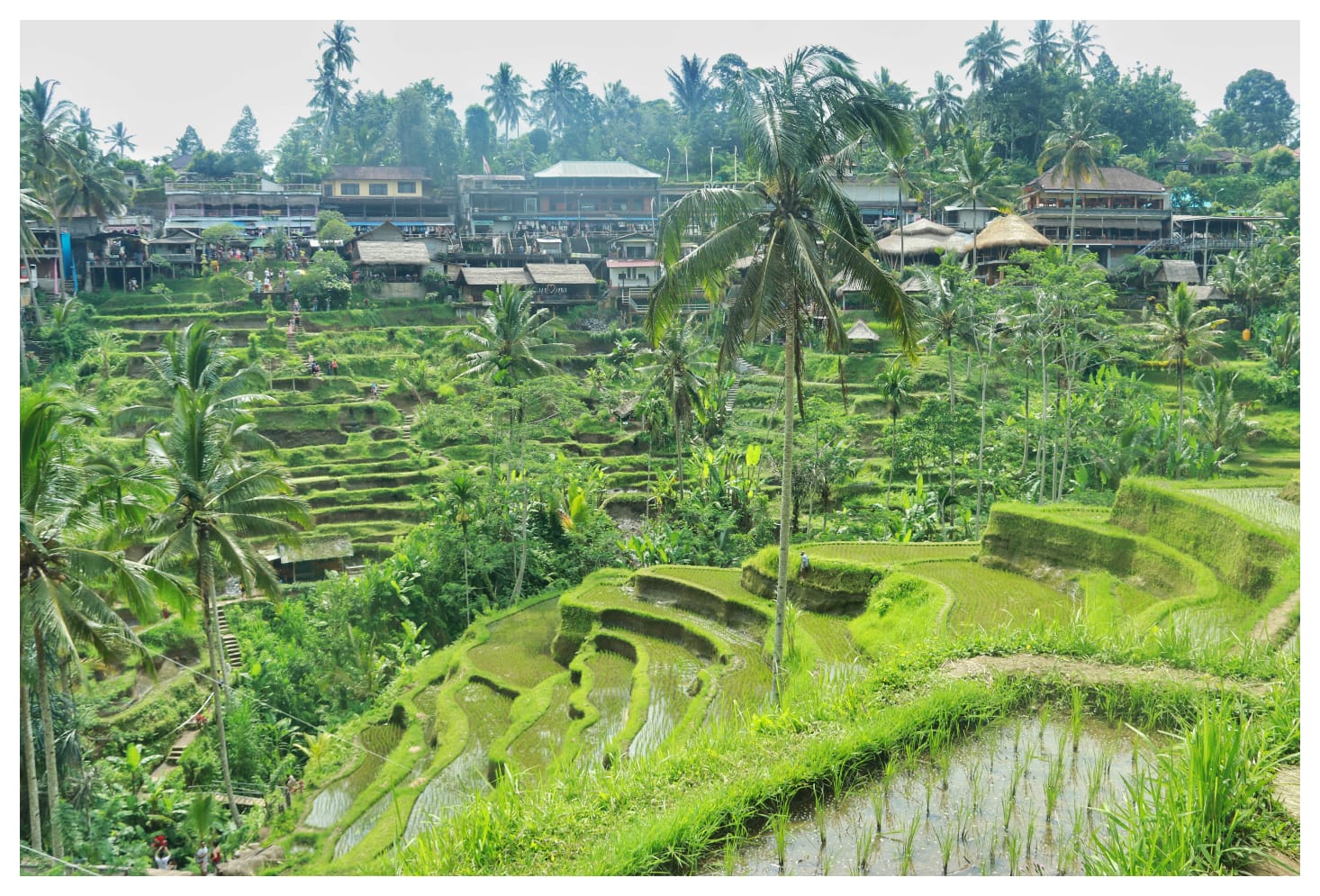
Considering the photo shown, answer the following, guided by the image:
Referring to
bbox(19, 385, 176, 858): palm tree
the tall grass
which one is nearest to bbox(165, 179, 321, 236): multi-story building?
bbox(19, 385, 176, 858): palm tree

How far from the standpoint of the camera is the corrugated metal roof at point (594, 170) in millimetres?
69375

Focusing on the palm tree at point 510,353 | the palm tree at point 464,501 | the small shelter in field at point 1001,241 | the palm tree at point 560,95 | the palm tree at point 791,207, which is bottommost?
the palm tree at point 464,501

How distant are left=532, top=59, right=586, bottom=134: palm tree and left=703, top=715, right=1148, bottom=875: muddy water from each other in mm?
80816

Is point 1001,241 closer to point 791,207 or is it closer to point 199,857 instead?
point 791,207

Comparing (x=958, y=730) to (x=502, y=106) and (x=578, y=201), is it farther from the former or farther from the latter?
(x=502, y=106)

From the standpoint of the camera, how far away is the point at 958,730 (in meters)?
11.9

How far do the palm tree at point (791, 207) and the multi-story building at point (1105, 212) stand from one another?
44827 mm

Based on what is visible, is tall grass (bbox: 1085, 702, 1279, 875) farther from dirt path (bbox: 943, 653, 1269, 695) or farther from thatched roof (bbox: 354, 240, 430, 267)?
thatched roof (bbox: 354, 240, 430, 267)

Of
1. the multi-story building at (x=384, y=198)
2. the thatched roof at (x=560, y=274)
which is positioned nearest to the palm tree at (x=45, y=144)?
the multi-story building at (x=384, y=198)

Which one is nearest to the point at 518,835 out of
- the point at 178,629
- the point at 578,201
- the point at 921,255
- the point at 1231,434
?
the point at 178,629

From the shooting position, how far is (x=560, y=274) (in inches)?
2283

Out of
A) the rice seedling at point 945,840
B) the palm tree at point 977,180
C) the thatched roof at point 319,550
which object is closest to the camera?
the rice seedling at point 945,840

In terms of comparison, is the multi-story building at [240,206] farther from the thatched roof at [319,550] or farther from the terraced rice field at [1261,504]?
the terraced rice field at [1261,504]

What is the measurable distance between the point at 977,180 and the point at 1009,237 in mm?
6127
